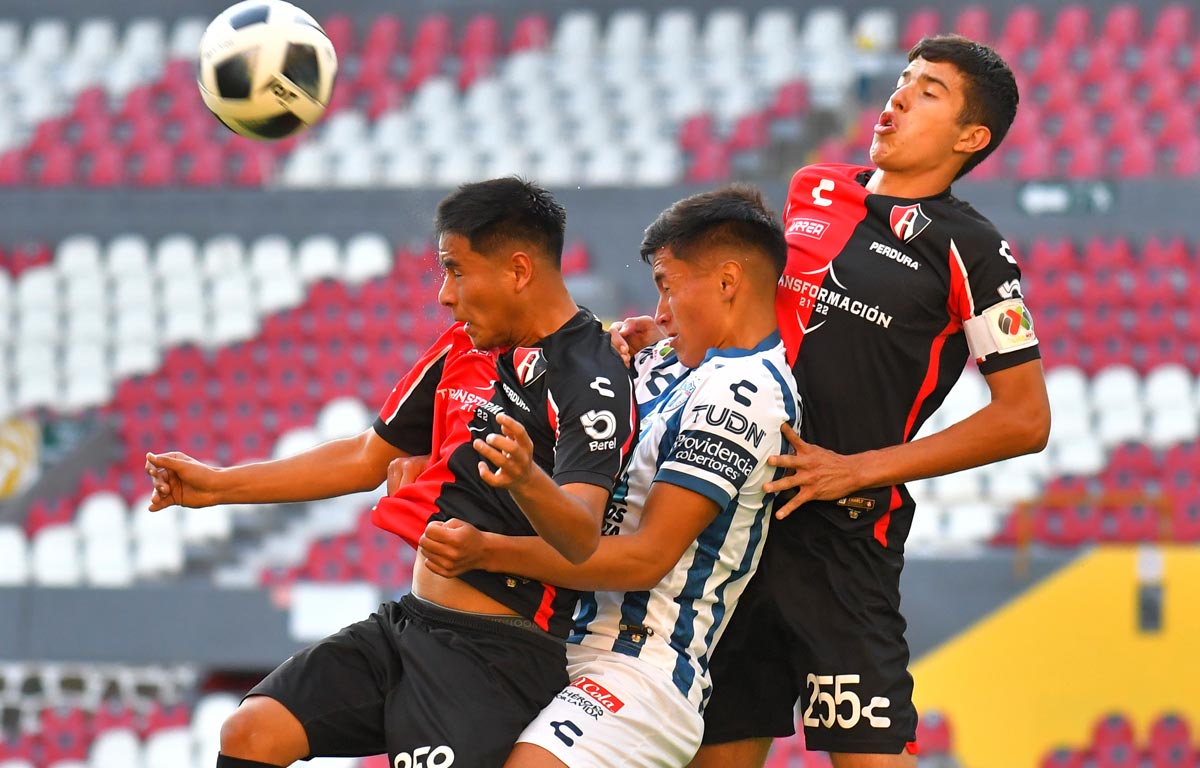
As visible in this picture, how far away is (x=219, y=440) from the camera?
12.3m

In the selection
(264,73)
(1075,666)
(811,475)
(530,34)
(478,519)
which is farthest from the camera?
(530,34)

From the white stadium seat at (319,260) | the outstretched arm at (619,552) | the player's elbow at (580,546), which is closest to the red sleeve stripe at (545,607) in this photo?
the outstretched arm at (619,552)

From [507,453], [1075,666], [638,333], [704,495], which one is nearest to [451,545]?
[507,453]

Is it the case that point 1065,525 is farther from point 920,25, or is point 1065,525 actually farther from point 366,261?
point 366,261

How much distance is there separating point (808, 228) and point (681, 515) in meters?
0.93

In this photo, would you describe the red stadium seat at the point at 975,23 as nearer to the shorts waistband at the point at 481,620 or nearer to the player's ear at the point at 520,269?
the player's ear at the point at 520,269

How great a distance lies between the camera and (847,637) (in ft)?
11.5

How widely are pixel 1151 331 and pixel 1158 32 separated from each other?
12.0 feet

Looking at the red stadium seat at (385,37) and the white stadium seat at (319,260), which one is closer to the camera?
the white stadium seat at (319,260)

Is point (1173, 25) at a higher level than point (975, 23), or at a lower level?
lower

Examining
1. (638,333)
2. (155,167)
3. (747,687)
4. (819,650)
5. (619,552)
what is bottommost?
(747,687)

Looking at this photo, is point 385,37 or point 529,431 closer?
point 529,431

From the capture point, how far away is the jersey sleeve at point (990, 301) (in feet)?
11.4

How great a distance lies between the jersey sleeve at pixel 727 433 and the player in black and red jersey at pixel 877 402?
97mm
